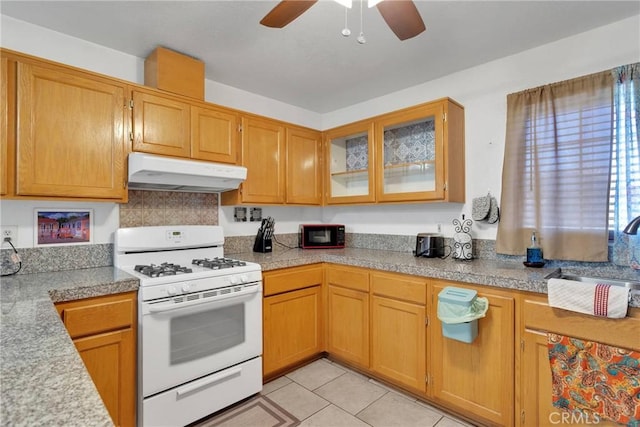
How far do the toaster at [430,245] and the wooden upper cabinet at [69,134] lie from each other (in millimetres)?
2129

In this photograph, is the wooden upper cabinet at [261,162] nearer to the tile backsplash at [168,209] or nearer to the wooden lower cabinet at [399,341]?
the tile backsplash at [168,209]

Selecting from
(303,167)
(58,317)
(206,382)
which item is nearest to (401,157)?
(303,167)

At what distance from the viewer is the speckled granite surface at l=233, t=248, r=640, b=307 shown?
1746 mm

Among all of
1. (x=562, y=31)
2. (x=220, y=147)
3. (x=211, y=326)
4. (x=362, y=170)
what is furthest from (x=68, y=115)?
(x=562, y=31)

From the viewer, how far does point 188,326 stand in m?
1.91

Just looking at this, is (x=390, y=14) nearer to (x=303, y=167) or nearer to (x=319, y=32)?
(x=319, y=32)

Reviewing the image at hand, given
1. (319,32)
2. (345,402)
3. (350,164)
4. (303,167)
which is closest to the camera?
(319,32)

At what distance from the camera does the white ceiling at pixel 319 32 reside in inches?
72.0

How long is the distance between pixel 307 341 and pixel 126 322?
1.35 m

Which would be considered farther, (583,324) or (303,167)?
(303,167)

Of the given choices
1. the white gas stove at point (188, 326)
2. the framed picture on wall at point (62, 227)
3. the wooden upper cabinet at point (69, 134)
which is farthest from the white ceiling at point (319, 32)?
the white gas stove at point (188, 326)

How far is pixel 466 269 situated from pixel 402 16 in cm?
143

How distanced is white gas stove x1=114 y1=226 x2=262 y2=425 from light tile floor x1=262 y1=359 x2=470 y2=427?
0.28 meters

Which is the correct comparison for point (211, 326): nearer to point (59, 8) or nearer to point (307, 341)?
point (307, 341)
